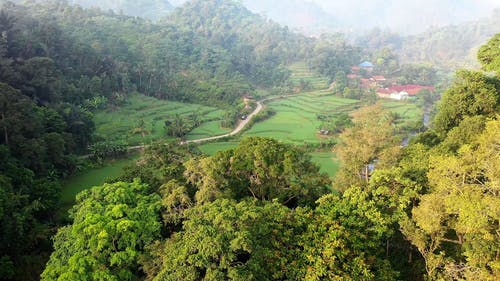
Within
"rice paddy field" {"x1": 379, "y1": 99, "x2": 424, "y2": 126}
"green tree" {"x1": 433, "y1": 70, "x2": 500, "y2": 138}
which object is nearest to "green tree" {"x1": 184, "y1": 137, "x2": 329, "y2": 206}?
"green tree" {"x1": 433, "y1": 70, "x2": 500, "y2": 138}

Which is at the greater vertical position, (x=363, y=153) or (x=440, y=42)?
(x=363, y=153)

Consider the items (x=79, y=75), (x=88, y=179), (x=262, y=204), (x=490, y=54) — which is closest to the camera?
(x=262, y=204)

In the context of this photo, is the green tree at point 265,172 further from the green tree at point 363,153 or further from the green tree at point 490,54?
the green tree at point 490,54

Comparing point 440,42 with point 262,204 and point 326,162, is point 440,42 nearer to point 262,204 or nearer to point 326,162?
point 326,162

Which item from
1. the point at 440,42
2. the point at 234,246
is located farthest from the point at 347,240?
the point at 440,42

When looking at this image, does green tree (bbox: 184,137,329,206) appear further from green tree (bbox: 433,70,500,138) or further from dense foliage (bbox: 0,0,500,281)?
green tree (bbox: 433,70,500,138)

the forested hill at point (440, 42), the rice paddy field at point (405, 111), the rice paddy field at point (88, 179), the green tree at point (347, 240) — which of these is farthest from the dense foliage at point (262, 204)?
the forested hill at point (440, 42)
